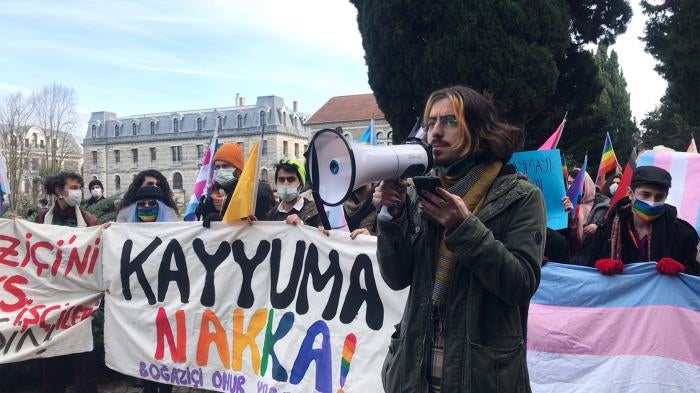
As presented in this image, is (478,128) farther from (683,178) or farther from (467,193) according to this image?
(683,178)

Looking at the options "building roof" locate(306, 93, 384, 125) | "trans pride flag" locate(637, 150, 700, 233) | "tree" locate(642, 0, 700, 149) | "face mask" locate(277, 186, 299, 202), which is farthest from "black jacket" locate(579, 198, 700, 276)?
"building roof" locate(306, 93, 384, 125)

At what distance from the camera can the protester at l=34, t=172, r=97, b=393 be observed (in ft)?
16.1

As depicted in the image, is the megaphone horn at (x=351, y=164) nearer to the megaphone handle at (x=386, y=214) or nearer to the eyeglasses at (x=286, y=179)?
the megaphone handle at (x=386, y=214)

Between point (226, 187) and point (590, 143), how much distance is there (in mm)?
13308

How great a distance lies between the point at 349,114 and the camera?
2413 inches

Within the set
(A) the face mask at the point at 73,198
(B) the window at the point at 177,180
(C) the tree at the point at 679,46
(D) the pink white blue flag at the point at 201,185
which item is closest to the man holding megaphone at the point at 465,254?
(A) the face mask at the point at 73,198

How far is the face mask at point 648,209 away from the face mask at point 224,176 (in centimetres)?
306

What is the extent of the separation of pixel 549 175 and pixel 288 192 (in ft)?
6.23

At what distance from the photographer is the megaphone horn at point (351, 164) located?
165 cm

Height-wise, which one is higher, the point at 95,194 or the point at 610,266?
the point at 95,194

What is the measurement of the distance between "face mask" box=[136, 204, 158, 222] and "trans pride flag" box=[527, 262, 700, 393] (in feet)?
9.99

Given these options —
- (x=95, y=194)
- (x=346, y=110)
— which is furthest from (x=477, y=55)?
(x=346, y=110)

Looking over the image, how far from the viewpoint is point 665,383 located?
10.4 ft

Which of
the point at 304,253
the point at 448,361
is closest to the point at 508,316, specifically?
the point at 448,361
